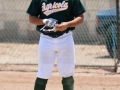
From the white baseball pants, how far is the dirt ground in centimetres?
212

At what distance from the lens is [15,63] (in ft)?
34.7

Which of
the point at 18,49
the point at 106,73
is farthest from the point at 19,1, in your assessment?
the point at 106,73

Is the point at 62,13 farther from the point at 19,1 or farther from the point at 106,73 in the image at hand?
the point at 19,1

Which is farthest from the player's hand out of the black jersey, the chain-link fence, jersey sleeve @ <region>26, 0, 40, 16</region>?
the chain-link fence

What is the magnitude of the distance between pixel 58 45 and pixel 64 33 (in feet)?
0.62

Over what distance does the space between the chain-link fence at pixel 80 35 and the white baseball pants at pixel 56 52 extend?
448cm

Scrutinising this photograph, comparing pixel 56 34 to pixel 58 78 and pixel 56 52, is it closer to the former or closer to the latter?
pixel 56 52

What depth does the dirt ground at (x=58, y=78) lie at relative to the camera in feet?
26.9

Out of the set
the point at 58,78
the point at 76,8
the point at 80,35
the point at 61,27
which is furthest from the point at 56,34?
the point at 80,35

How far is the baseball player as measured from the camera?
229 inches

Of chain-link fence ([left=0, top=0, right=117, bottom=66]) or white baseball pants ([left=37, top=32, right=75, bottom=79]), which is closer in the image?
white baseball pants ([left=37, top=32, right=75, bottom=79])

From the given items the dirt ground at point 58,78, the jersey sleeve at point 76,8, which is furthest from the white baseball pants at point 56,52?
the dirt ground at point 58,78

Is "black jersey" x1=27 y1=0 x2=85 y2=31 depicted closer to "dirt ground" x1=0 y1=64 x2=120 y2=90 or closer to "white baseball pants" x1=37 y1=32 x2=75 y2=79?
"white baseball pants" x1=37 y1=32 x2=75 y2=79

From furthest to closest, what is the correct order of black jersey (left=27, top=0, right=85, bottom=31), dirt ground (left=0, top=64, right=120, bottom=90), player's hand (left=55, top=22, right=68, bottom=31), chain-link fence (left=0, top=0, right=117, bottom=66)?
chain-link fence (left=0, top=0, right=117, bottom=66) < dirt ground (left=0, top=64, right=120, bottom=90) < black jersey (left=27, top=0, right=85, bottom=31) < player's hand (left=55, top=22, right=68, bottom=31)
